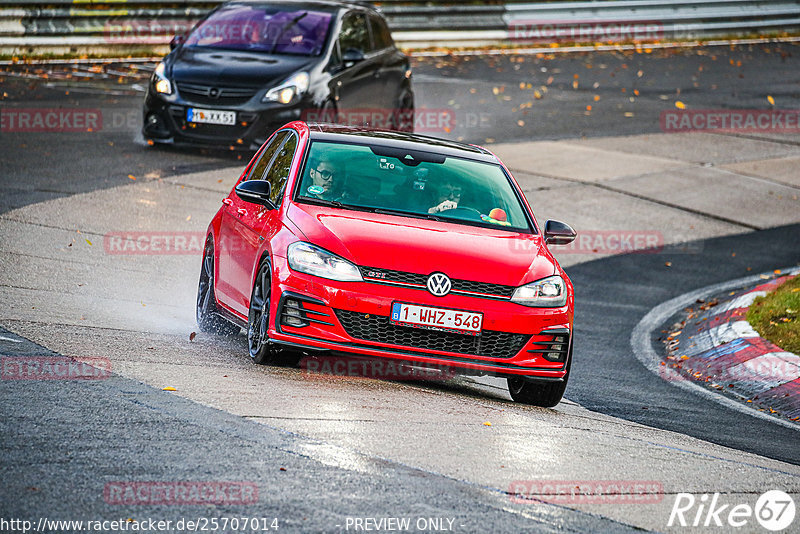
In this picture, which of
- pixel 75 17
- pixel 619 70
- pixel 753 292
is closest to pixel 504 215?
pixel 753 292

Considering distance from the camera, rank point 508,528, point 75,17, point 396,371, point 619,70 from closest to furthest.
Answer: point 508,528, point 396,371, point 75,17, point 619,70

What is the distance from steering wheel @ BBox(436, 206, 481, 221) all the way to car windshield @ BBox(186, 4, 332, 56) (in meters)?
8.36

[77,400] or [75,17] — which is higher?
[77,400]

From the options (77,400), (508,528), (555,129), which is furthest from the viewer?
(555,129)

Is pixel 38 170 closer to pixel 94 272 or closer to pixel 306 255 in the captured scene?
pixel 94 272

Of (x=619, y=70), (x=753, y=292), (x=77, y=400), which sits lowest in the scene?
(x=619, y=70)

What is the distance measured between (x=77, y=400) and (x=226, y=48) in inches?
420

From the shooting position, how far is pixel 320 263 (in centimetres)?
743

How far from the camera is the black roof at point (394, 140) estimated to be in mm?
8820

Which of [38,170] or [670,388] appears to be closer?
[670,388]

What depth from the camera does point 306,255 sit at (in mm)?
7484

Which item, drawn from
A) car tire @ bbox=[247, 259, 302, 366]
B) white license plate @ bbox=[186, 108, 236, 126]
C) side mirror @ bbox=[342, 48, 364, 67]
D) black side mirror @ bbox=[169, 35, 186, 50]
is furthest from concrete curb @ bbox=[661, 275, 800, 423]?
black side mirror @ bbox=[169, 35, 186, 50]

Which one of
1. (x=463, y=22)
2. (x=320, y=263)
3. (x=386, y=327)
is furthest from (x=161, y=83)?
(x=463, y=22)

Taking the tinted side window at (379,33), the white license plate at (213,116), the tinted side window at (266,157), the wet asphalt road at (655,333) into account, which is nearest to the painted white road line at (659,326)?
the wet asphalt road at (655,333)
